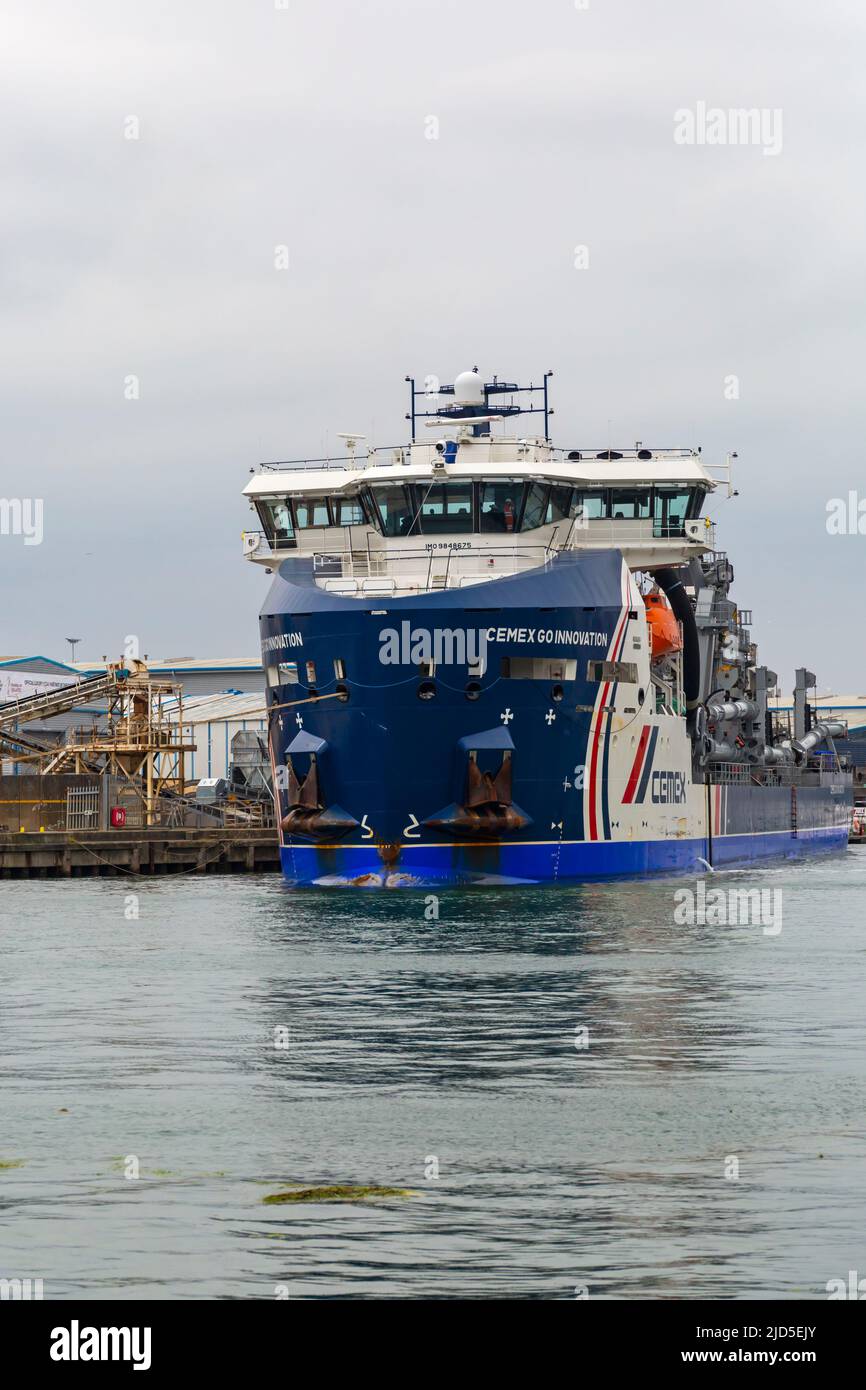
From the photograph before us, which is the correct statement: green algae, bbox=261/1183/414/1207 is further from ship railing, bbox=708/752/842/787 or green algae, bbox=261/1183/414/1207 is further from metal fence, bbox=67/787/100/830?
metal fence, bbox=67/787/100/830

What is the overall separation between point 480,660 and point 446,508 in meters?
8.31

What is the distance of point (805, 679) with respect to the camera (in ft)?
343

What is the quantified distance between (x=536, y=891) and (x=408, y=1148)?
101 ft

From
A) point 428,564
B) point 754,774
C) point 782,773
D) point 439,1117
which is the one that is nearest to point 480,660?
point 428,564

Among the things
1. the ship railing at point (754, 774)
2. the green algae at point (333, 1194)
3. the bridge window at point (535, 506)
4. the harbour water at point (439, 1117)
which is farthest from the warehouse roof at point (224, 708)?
the green algae at point (333, 1194)

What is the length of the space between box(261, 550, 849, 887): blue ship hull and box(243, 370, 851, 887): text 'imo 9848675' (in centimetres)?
5

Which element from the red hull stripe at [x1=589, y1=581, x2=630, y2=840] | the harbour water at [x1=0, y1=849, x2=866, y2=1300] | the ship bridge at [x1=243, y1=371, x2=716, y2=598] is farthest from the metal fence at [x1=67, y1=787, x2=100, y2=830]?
the harbour water at [x1=0, y1=849, x2=866, y2=1300]

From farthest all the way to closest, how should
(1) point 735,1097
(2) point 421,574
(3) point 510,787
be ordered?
1. (2) point 421,574
2. (3) point 510,787
3. (1) point 735,1097

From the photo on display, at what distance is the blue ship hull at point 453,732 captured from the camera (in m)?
48.2

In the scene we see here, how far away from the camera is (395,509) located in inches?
2186

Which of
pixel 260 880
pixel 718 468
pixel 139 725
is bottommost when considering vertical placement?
pixel 260 880

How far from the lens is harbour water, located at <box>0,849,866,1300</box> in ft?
48.2
